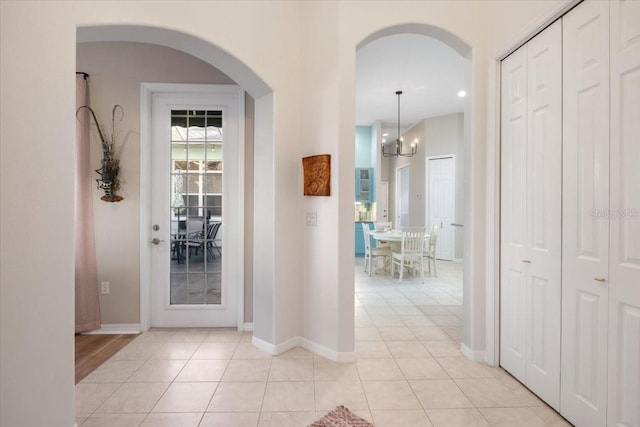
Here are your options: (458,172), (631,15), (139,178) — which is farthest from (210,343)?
(458,172)

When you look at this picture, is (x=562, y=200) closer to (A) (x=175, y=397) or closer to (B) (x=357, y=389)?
(B) (x=357, y=389)

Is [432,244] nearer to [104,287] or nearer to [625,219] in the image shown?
[625,219]

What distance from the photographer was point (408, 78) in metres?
5.12

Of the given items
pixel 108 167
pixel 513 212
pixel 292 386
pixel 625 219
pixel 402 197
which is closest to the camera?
pixel 625 219

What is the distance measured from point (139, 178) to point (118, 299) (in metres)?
1.21

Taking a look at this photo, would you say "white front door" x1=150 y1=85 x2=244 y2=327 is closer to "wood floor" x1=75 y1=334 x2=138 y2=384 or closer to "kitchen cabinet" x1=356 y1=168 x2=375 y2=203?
"wood floor" x1=75 y1=334 x2=138 y2=384

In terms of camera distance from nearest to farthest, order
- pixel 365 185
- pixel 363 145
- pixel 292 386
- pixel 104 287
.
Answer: pixel 292 386, pixel 104 287, pixel 365 185, pixel 363 145

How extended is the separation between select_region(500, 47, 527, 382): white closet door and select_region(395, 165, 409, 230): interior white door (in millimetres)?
6123

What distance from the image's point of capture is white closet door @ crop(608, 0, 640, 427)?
144 centimetres

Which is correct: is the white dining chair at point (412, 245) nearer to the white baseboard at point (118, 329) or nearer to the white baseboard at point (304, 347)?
the white baseboard at point (304, 347)

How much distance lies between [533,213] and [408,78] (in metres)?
3.81

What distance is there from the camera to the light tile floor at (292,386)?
1.81 m

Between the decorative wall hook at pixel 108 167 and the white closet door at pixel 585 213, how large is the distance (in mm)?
3577

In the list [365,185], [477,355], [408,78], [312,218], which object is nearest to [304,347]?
[312,218]
